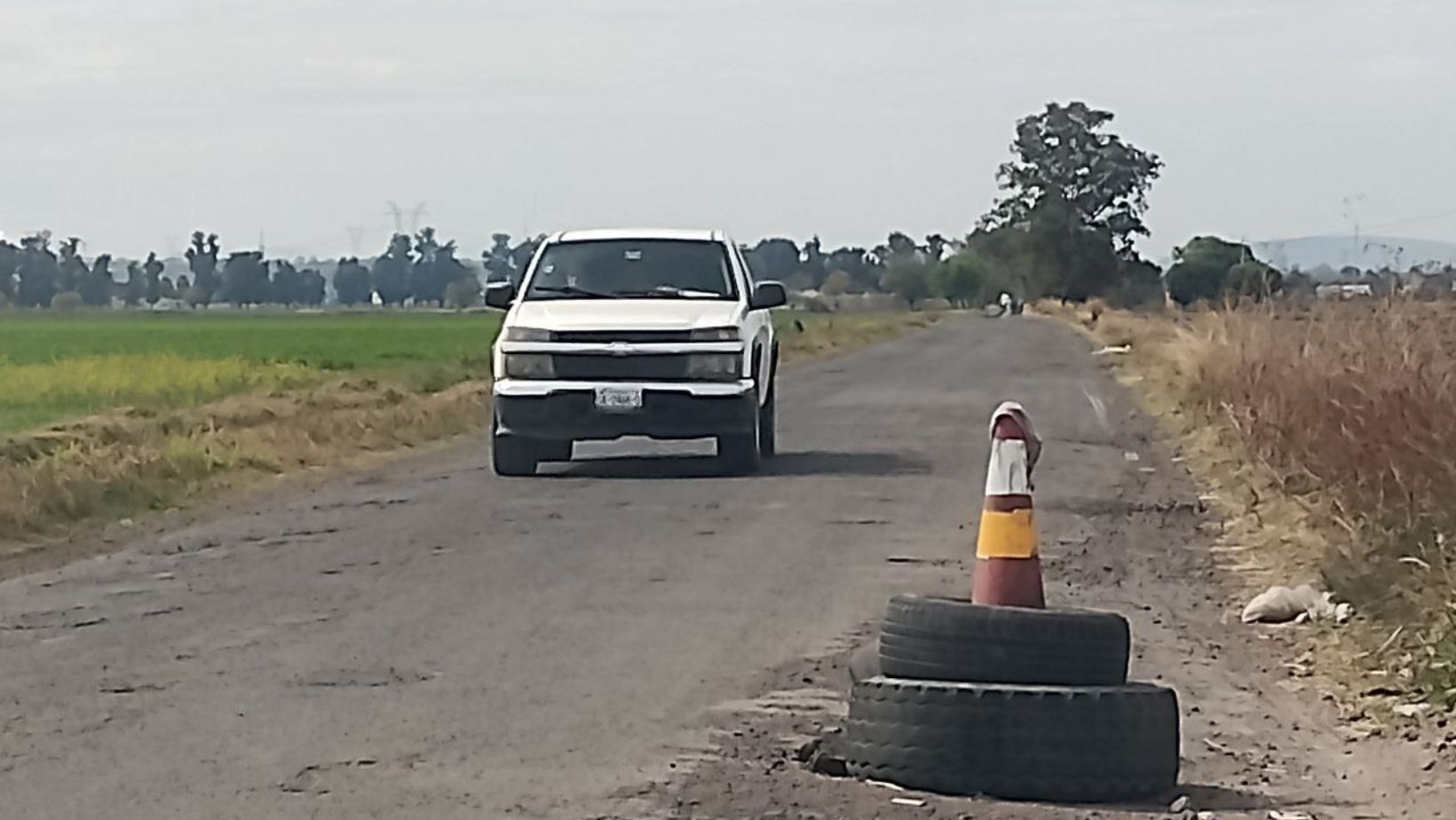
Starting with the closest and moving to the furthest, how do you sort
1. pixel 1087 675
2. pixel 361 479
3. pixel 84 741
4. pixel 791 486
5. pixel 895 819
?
pixel 895 819 → pixel 1087 675 → pixel 84 741 → pixel 791 486 → pixel 361 479

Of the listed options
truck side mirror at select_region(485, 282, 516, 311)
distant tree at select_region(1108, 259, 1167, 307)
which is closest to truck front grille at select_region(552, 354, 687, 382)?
truck side mirror at select_region(485, 282, 516, 311)

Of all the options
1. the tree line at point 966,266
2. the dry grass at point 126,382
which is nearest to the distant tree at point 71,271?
the tree line at point 966,266

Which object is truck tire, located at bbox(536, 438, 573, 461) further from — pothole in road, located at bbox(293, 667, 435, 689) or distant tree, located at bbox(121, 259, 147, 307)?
distant tree, located at bbox(121, 259, 147, 307)

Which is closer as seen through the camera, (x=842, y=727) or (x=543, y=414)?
(x=842, y=727)

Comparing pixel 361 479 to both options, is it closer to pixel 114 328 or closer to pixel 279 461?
pixel 279 461

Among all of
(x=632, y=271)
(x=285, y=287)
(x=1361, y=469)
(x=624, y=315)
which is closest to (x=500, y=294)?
(x=632, y=271)

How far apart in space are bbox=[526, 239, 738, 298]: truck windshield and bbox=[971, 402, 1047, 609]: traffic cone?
9.62 m

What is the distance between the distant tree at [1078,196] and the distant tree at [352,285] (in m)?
85.4

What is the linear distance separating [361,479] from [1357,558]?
8985 mm

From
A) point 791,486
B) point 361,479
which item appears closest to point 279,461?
point 361,479

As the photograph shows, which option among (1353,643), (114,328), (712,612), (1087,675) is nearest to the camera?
(1087,675)

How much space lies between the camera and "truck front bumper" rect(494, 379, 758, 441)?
1653 centimetres

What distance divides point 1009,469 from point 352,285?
185 metres

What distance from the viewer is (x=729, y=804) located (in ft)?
20.8
